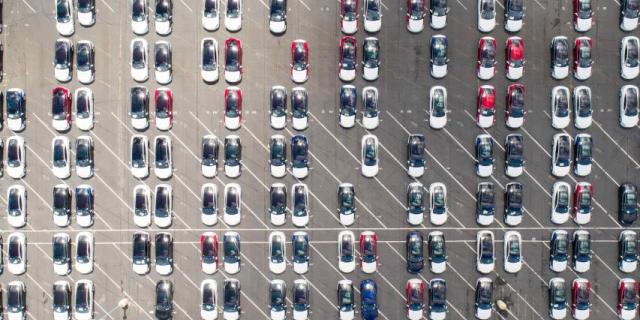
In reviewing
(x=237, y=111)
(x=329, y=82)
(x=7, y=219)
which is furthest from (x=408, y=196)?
(x=7, y=219)

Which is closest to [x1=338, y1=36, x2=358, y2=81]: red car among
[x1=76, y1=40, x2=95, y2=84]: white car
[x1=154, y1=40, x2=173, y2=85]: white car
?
[x1=154, y1=40, x2=173, y2=85]: white car

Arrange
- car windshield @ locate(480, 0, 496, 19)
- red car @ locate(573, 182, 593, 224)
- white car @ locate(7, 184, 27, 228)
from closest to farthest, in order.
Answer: car windshield @ locate(480, 0, 496, 19) < red car @ locate(573, 182, 593, 224) < white car @ locate(7, 184, 27, 228)

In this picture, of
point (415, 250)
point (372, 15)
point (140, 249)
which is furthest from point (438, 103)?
point (140, 249)

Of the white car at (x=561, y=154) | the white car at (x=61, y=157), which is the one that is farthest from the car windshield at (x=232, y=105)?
the white car at (x=561, y=154)

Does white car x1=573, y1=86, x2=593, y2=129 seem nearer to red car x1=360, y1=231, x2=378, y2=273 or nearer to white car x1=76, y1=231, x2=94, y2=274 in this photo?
red car x1=360, y1=231, x2=378, y2=273

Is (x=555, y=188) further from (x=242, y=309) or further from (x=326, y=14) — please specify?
(x=242, y=309)

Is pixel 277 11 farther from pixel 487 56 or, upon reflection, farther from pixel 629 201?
pixel 629 201
